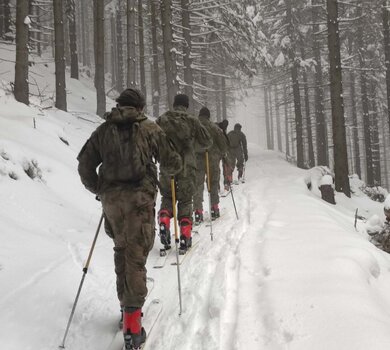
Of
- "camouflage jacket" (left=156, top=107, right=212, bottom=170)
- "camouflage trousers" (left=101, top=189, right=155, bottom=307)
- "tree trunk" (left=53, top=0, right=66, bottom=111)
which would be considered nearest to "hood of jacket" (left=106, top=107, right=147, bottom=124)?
"camouflage trousers" (left=101, top=189, right=155, bottom=307)

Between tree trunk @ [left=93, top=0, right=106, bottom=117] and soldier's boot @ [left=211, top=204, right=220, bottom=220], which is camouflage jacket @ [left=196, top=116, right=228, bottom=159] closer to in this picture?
soldier's boot @ [left=211, top=204, right=220, bottom=220]

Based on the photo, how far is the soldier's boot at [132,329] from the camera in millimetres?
3482

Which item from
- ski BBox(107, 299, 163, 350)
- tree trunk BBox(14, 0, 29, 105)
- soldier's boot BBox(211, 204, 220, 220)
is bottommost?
ski BBox(107, 299, 163, 350)

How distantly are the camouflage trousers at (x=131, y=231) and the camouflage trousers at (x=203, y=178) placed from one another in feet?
14.4

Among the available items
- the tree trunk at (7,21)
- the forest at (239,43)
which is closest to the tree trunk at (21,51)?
the forest at (239,43)

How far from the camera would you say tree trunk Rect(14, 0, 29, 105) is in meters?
12.1

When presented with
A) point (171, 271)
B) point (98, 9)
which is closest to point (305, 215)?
point (171, 271)

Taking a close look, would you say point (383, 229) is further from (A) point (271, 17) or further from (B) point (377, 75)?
(B) point (377, 75)

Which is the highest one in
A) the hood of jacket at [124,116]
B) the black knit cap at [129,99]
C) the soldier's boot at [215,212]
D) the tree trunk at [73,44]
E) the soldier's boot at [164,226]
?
the tree trunk at [73,44]

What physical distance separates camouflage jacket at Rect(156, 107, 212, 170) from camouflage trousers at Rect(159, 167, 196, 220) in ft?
0.73

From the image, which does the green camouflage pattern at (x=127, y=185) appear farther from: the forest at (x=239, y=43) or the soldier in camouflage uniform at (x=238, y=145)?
the soldier in camouflage uniform at (x=238, y=145)

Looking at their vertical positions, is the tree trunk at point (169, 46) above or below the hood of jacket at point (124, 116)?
above

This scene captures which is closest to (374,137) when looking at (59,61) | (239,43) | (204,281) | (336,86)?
(239,43)

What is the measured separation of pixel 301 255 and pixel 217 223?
3.06m
